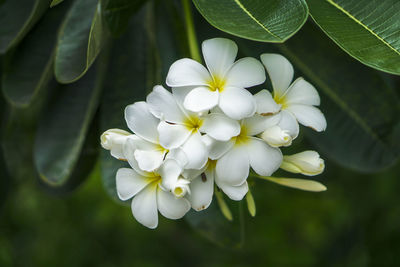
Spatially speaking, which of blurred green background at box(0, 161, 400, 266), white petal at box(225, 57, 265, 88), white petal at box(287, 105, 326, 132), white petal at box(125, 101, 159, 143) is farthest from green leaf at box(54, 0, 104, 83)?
blurred green background at box(0, 161, 400, 266)

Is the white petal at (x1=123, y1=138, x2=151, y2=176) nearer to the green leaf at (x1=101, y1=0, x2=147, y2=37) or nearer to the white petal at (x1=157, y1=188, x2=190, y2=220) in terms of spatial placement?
the white petal at (x1=157, y1=188, x2=190, y2=220)

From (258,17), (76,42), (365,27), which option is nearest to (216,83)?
(258,17)

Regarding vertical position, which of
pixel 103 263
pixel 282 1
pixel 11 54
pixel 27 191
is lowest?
pixel 103 263

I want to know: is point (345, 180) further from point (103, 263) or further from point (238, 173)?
point (238, 173)

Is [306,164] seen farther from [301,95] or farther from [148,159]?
[148,159]

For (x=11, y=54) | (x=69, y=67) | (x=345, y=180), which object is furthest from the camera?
(x=345, y=180)

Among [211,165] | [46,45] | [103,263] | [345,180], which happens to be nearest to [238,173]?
[211,165]
